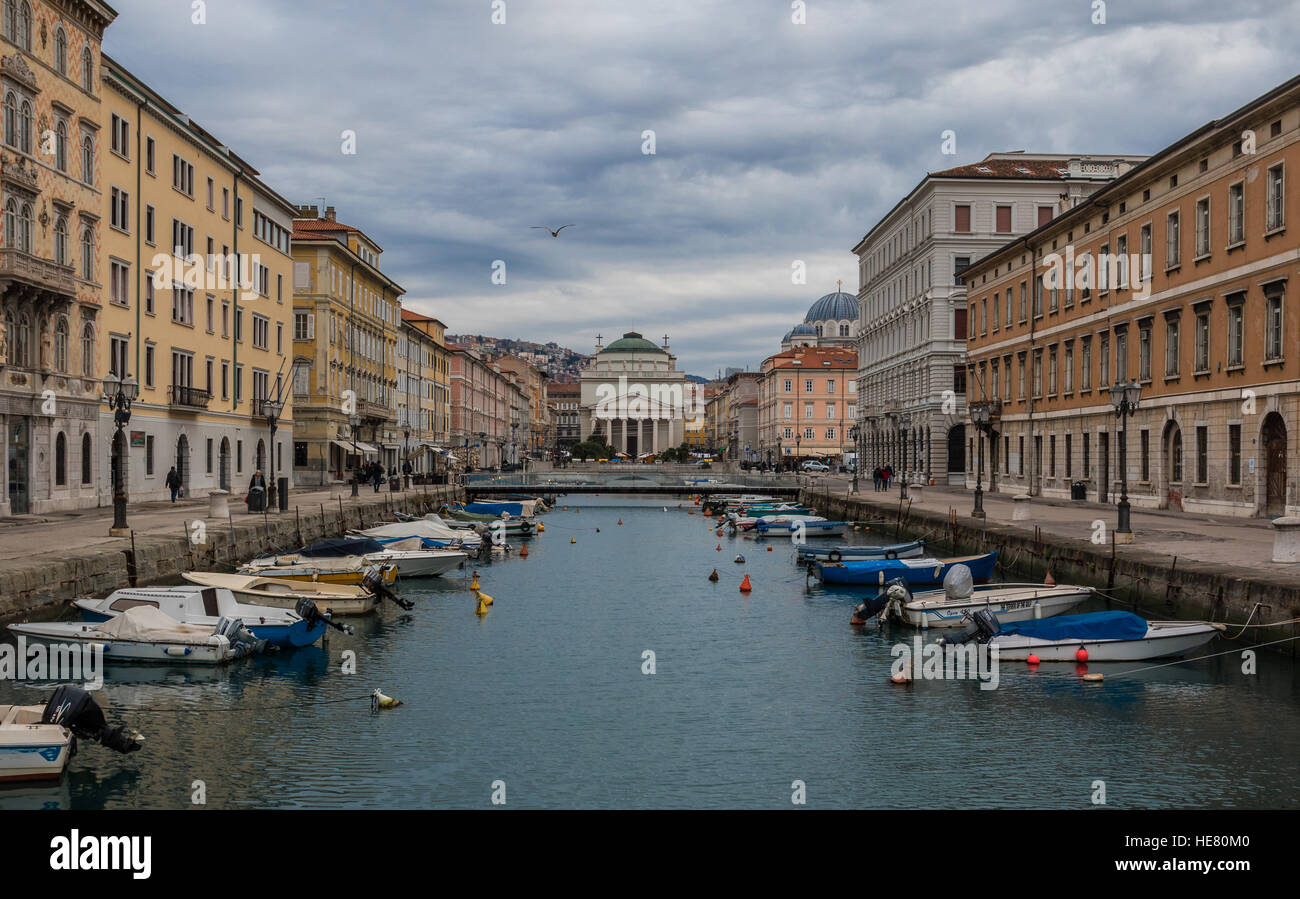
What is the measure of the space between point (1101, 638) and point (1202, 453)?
24.3 meters

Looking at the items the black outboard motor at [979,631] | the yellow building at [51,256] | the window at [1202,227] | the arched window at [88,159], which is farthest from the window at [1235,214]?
the arched window at [88,159]

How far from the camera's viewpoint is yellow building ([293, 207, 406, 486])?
78062 millimetres

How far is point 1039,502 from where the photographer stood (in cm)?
5988

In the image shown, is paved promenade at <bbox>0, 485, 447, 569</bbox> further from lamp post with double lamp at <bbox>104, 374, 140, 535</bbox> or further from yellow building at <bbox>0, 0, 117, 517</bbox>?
yellow building at <bbox>0, 0, 117, 517</bbox>

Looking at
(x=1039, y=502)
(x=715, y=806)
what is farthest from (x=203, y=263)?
(x=715, y=806)

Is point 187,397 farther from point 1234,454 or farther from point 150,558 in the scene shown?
point 1234,454

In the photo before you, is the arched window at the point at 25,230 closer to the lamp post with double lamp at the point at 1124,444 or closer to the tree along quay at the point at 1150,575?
the tree along quay at the point at 1150,575

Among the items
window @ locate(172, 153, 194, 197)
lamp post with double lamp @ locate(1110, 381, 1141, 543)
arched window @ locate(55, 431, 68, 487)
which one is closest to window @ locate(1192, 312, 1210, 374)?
lamp post with double lamp @ locate(1110, 381, 1141, 543)

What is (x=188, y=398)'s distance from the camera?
55.2 meters

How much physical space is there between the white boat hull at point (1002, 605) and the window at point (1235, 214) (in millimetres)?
19300

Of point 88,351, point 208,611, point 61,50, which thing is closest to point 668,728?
point 208,611

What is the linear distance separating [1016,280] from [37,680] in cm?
6046

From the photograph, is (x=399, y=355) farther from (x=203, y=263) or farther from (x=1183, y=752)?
(x=1183, y=752)

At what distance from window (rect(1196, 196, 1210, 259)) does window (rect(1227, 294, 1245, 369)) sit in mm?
2733
